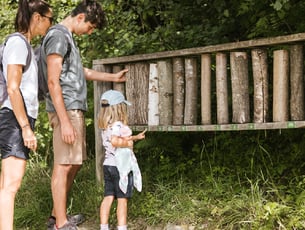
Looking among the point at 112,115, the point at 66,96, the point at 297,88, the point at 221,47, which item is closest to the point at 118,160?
the point at 112,115

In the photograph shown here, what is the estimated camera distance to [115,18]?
22.1ft

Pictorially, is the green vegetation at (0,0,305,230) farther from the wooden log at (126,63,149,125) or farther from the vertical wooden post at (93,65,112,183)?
the wooden log at (126,63,149,125)

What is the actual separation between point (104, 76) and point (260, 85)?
5.28 feet

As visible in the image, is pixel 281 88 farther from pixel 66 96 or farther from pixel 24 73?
pixel 24 73

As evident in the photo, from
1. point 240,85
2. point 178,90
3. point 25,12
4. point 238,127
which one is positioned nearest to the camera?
point 25,12

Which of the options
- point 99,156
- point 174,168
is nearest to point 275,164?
point 174,168

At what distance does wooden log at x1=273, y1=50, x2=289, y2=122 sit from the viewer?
4.44 m

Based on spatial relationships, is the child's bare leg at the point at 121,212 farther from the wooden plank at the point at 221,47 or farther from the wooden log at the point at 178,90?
the wooden plank at the point at 221,47

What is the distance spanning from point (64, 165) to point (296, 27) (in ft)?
9.02

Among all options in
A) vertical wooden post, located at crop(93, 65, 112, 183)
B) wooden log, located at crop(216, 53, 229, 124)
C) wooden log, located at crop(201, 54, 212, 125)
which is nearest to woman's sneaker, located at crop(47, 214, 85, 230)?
vertical wooden post, located at crop(93, 65, 112, 183)

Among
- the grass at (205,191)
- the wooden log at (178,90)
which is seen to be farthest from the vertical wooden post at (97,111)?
the wooden log at (178,90)

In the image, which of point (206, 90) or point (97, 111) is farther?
point (97, 111)

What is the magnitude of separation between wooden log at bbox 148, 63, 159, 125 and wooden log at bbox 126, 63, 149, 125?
71 millimetres

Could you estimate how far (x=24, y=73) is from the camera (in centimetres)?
415
